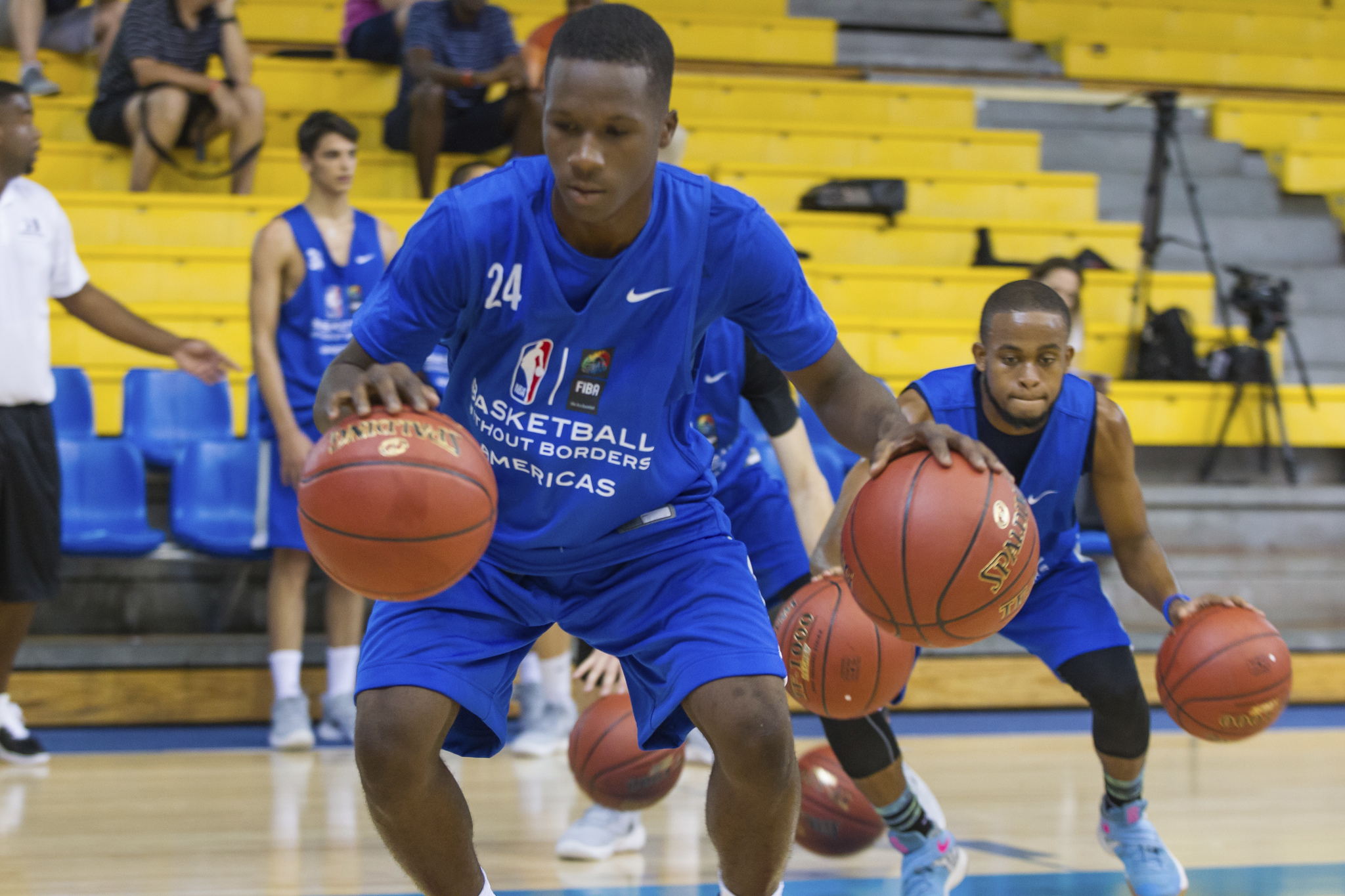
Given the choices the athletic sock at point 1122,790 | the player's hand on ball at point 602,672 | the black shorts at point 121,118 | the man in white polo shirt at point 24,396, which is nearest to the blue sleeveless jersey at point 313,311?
the man in white polo shirt at point 24,396

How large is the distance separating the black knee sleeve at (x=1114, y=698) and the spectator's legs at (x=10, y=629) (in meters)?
3.16

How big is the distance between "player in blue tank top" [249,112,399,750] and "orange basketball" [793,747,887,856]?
1.91 m

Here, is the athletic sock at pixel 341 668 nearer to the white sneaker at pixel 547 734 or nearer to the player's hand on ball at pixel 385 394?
the white sneaker at pixel 547 734

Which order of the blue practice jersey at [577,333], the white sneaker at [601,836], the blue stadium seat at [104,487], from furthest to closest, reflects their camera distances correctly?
1. the blue stadium seat at [104,487]
2. the white sneaker at [601,836]
3. the blue practice jersey at [577,333]

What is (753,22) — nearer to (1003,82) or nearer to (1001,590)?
(1003,82)

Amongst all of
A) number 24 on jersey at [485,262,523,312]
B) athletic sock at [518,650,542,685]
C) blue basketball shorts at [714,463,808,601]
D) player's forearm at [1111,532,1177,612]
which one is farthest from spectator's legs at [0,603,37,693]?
player's forearm at [1111,532,1177,612]

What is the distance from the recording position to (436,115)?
6.55 metres

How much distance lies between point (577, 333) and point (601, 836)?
1734mm

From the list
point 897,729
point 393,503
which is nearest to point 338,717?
point 897,729

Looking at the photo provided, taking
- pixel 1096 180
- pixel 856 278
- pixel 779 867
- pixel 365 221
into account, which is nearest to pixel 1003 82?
pixel 1096 180

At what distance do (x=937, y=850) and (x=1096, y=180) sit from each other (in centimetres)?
602

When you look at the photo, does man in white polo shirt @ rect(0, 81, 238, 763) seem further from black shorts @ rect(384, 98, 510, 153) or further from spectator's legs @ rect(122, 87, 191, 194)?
black shorts @ rect(384, 98, 510, 153)

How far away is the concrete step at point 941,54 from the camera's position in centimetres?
941

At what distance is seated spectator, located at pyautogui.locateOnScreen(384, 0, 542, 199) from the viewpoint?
6.57 m
